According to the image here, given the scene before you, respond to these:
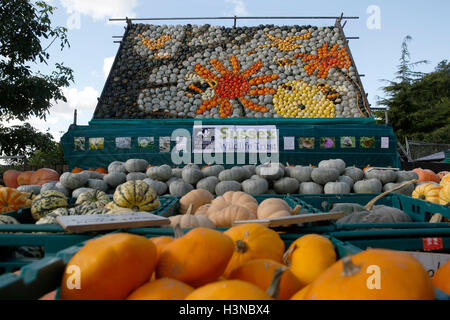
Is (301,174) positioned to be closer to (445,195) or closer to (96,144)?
(445,195)

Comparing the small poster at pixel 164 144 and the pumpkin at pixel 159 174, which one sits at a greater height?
the small poster at pixel 164 144

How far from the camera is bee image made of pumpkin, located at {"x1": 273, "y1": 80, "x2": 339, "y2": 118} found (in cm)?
908

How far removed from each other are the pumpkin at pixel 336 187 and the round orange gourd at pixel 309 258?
11.8 feet

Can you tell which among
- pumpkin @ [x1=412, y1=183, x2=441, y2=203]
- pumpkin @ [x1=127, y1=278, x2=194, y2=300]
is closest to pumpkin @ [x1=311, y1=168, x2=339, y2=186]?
pumpkin @ [x1=412, y1=183, x2=441, y2=203]

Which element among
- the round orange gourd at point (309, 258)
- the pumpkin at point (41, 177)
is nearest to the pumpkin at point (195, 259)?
the round orange gourd at point (309, 258)

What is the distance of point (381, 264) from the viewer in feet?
2.49

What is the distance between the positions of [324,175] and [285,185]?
0.66 metres

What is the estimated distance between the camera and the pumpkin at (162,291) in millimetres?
774

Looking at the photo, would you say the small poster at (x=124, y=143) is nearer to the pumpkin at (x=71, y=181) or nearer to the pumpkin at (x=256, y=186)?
the pumpkin at (x=71, y=181)

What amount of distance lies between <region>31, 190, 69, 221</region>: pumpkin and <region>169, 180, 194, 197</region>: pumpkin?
63.2 inches

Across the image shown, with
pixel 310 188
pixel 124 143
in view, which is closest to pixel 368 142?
pixel 310 188

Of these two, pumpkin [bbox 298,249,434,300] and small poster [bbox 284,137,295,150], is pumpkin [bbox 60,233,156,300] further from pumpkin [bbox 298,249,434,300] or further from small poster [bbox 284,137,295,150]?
small poster [bbox 284,137,295,150]

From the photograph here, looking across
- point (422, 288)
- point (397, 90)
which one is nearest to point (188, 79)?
point (422, 288)

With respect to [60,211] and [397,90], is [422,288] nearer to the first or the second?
[60,211]
